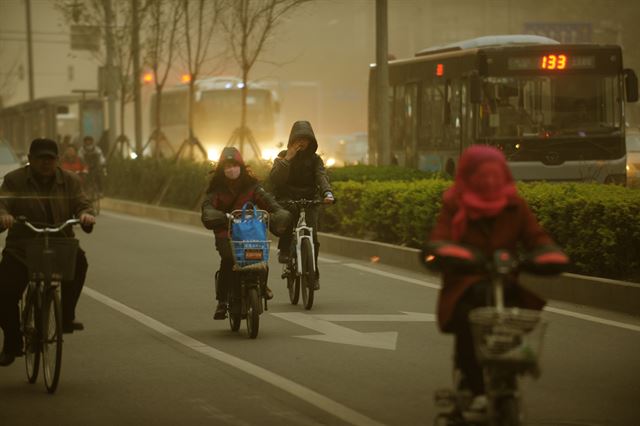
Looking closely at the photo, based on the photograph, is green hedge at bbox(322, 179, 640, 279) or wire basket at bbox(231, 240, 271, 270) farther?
green hedge at bbox(322, 179, 640, 279)

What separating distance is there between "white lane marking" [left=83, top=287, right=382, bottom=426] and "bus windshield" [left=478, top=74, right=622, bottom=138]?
11089 millimetres

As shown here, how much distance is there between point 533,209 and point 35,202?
23.7ft

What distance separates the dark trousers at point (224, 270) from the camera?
11.8 m

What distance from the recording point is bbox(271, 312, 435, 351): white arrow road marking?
1133 cm

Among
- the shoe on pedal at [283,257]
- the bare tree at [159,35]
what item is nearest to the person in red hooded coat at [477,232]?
the shoe on pedal at [283,257]

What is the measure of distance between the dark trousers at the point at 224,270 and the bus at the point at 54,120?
32.4 metres

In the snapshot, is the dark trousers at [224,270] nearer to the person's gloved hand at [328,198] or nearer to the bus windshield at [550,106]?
the person's gloved hand at [328,198]

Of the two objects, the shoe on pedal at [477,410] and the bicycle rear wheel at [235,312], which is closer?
the shoe on pedal at [477,410]

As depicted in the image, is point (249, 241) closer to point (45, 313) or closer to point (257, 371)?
point (257, 371)

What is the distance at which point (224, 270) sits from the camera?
38.9 feet

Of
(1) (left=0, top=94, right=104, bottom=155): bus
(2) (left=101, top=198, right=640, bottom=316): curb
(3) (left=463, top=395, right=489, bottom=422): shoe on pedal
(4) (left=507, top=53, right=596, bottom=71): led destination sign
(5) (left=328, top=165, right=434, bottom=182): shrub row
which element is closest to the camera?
(3) (left=463, top=395, right=489, bottom=422): shoe on pedal

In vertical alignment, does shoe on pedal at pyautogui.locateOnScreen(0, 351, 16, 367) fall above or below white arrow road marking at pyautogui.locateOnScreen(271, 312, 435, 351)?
above

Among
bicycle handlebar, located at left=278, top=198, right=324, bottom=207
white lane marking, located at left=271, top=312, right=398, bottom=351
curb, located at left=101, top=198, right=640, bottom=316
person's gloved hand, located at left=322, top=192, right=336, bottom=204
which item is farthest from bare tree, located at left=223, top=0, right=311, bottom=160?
white lane marking, located at left=271, top=312, right=398, bottom=351

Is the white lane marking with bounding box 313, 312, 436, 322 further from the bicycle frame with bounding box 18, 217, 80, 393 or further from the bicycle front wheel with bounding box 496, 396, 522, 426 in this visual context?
the bicycle front wheel with bounding box 496, 396, 522, 426
